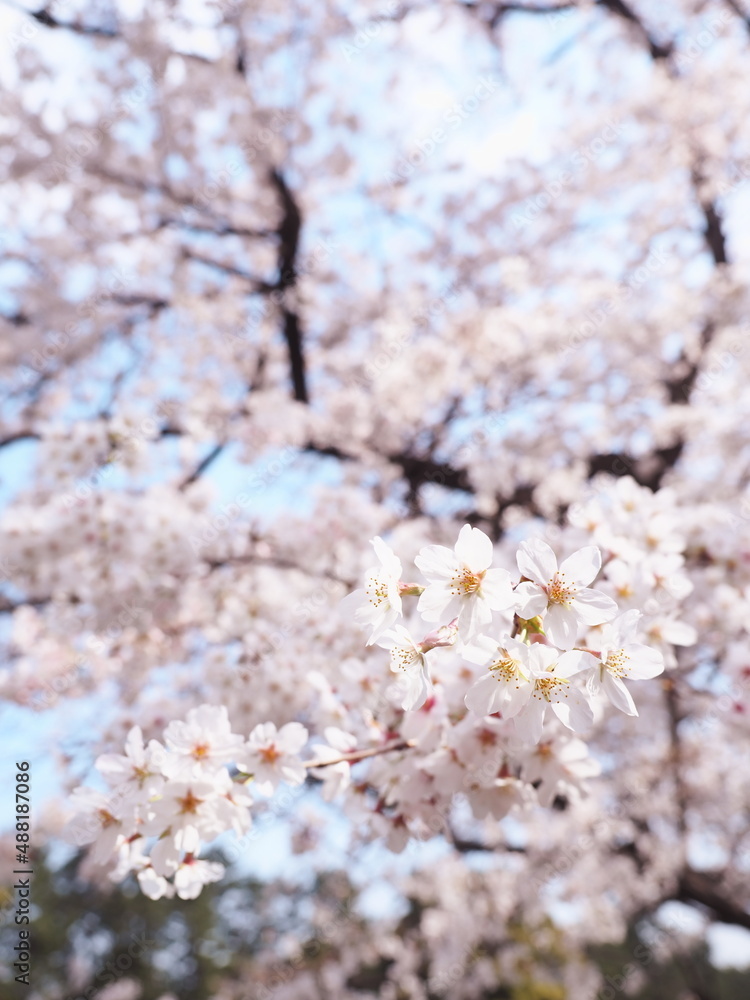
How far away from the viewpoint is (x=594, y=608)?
1.11 metres

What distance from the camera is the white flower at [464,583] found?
1117mm

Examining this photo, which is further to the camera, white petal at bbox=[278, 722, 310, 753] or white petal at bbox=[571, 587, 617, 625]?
white petal at bbox=[278, 722, 310, 753]

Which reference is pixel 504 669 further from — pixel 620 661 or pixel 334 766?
pixel 334 766

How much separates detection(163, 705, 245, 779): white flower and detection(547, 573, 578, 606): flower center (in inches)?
30.4

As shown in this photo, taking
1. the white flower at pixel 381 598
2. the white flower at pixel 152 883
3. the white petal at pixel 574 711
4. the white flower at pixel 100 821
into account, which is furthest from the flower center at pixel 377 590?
the white flower at pixel 152 883

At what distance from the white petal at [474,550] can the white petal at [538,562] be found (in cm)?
6

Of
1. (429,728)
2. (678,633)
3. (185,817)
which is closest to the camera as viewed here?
(185,817)

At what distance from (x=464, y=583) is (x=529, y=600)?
0.39 ft

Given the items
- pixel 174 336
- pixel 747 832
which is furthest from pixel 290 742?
pixel 747 832

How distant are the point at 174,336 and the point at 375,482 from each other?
2703 millimetres

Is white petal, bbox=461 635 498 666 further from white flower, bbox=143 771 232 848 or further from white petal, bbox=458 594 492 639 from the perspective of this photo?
white flower, bbox=143 771 232 848

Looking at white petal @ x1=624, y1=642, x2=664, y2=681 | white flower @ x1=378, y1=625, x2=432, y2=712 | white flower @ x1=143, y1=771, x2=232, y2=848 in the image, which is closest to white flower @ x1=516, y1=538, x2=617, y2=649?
white petal @ x1=624, y1=642, x2=664, y2=681

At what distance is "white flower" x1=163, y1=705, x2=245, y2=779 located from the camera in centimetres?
140

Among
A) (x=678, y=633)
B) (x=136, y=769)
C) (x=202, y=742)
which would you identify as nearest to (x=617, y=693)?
(x=678, y=633)
